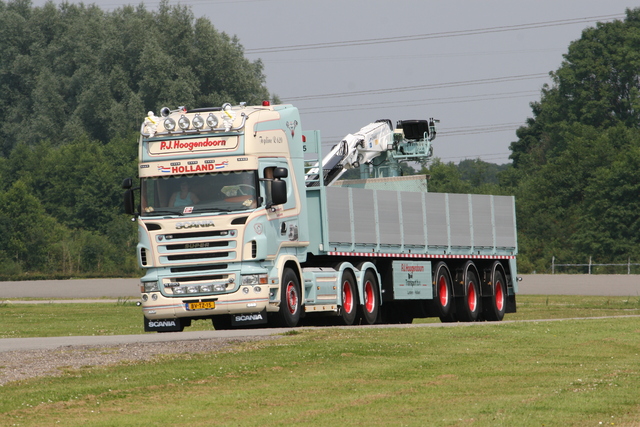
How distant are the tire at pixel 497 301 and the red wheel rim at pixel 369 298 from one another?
5.89m

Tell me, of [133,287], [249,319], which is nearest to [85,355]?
[249,319]

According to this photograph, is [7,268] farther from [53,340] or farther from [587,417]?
[587,417]

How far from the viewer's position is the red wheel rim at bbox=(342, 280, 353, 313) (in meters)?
25.1

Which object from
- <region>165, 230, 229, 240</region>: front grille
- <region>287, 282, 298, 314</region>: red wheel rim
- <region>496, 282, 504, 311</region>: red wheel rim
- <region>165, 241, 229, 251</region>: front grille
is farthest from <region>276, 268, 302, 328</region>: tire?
<region>496, 282, 504, 311</region>: red wheel rim

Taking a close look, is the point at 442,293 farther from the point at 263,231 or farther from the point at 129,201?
the point at 129,201

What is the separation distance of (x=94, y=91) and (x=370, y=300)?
75095 mm

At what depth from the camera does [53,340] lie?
68.6 ft

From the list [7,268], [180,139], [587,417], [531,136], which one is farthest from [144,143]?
[531,136]

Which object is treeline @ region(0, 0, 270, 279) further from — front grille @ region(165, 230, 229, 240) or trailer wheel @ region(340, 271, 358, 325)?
front grille @ region(165, 230, 229, 240)

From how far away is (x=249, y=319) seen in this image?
73.2 feet

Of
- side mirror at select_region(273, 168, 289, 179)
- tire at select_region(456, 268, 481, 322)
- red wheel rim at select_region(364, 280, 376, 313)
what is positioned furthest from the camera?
tire at select_region(456, 268, 481, 322)

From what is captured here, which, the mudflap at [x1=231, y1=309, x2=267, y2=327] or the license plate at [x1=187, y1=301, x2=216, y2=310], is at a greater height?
the license plate at [x1=187, y1=301, x2=216, y2=310]

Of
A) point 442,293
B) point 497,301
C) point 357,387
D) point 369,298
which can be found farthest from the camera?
point 497,301

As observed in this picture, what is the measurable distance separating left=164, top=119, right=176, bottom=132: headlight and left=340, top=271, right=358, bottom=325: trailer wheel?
499cm
